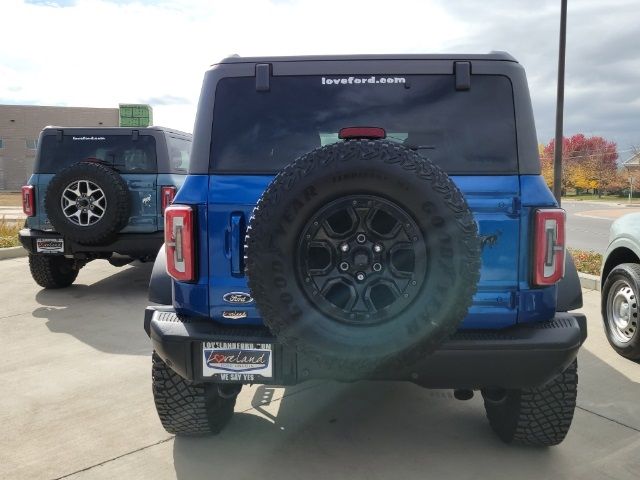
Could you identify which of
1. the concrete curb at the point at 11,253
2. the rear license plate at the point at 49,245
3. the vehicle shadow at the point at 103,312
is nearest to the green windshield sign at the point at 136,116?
the concrete curb at the point at 11,253

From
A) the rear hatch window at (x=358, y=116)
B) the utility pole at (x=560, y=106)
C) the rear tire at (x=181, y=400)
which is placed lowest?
the rear tire at (x=181, y=400)

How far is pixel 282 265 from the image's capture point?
2.13m

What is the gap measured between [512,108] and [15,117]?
218 ft

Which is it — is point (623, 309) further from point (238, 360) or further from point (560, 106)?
point (560, 106)

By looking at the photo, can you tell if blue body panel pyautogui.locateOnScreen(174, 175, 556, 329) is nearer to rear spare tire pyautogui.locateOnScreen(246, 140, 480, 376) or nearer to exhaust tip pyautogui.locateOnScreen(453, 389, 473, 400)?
rear spare tire pyautogui.locateOnScreen(246, 140, 480, 376)

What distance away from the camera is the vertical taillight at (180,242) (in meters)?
2.45

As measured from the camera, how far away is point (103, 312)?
582cm

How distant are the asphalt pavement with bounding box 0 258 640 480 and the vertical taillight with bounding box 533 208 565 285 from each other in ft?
3.47

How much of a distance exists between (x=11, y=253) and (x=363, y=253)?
9.55 m

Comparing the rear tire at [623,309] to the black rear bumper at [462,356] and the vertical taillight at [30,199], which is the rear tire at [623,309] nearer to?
the black rear bumper at [462,356]

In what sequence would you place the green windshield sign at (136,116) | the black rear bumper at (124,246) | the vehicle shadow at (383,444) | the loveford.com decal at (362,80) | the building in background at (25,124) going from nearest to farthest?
the loveford.com decal at (362,80) < the vehicle shadow at (383,444) < the black rear bumper at (124,246) < the green windshield sign at (136,116) < the building in background at (25,124)

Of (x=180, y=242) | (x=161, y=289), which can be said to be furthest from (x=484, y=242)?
(x=161, y=289)

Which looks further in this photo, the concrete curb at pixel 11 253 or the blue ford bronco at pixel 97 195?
the concrete curb at pixel 11 253

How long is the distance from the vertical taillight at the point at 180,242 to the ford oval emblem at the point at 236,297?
0.18 metres
